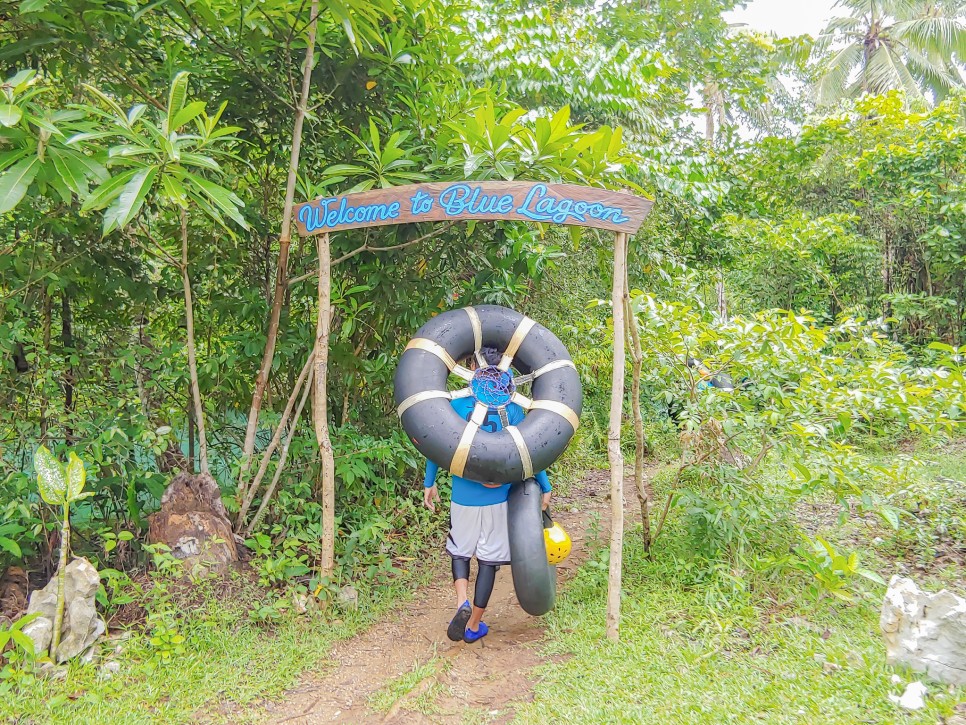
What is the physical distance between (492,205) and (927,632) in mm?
1980

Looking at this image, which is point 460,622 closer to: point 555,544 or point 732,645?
point 555,544

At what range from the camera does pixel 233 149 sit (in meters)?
3.16

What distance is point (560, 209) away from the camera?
2.43 m

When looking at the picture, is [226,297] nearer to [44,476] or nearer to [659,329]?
[44,476]

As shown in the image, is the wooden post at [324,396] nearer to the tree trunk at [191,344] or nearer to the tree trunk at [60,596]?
the tree trunk at [191,344]

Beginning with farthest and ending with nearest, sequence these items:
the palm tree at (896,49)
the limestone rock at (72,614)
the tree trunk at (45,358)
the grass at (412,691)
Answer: the palm tree at (896,49) < the tree trunk at (45,358) < the limestone rock at (72,614) < the grass at (412,691)

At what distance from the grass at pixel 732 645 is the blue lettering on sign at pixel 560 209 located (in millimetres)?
1524

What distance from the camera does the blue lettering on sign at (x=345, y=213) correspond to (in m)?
2.55

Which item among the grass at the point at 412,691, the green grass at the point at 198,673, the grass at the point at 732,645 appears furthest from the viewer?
the grass at the point at 412,691

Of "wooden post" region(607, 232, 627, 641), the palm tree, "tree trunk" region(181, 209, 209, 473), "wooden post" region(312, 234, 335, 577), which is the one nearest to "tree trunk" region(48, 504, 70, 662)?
"tree trunk" region(181, 209, 209, 473)

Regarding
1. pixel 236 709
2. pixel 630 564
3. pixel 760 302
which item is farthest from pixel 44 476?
pixel 760 302

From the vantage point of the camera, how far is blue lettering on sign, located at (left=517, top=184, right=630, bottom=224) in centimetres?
242

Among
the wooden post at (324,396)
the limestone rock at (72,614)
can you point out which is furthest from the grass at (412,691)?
the limestone rock at (72,614)

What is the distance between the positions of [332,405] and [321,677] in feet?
5.07
